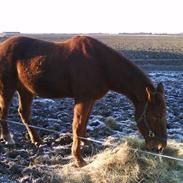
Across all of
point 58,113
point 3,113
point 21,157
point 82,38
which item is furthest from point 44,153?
point 58,113

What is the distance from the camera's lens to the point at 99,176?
6.23 metres

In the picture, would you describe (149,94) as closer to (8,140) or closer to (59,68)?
(59,68)

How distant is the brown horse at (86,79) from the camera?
7047 millimetres

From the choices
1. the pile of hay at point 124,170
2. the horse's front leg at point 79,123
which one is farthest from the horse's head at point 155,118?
the horse's front leg at point 79,123

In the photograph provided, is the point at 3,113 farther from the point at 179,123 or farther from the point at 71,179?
the point at 179,123

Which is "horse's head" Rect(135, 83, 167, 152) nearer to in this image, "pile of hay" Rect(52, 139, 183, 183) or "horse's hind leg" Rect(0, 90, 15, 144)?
"pile of hay" Rect(52, 139, 183, 183)

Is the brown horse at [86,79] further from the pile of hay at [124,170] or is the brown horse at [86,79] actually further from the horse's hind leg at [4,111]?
the horse's hind leg at [4,111]

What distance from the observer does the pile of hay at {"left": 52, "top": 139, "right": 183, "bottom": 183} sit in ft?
20.2

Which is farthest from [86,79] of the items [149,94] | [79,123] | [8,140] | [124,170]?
[8,140]

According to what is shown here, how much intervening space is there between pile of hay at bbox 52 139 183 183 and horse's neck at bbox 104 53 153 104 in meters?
0.91

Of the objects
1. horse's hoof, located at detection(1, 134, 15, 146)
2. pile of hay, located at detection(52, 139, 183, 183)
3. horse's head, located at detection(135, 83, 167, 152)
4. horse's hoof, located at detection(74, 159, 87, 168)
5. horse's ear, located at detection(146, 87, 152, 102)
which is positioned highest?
horse's ear, located at detection(146, 87, 152, 102)

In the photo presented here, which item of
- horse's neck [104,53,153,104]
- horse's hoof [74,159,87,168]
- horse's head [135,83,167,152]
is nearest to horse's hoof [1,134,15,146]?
horse's hoof [74,159,87,168]

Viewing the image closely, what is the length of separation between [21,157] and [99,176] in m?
1.82

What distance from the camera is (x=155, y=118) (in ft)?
23.1
